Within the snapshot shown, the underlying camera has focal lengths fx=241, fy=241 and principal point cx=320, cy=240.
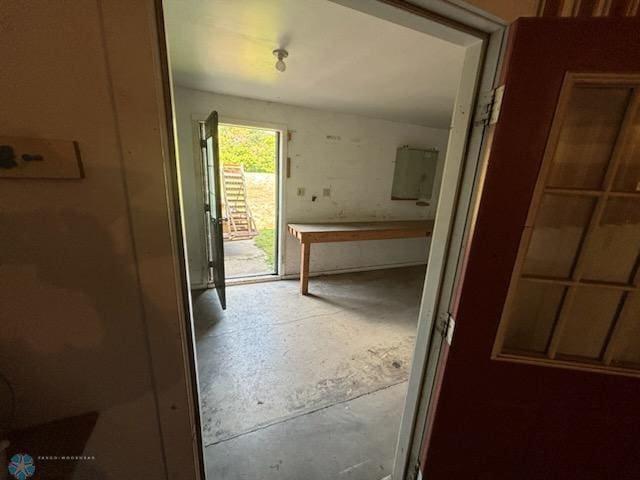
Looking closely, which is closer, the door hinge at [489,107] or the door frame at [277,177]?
the door hinge at [489,107]

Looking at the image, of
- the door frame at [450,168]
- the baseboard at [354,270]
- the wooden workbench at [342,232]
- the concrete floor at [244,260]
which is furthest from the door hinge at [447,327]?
the concrete floor at [244,260]

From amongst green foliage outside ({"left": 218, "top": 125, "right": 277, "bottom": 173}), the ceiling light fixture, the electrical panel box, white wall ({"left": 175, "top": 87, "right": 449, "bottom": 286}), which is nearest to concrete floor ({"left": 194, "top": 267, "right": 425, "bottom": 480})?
white wall ({"left": 175, "top": 87, "right": 449, "bottom": 286})

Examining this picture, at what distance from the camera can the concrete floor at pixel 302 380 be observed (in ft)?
4.64

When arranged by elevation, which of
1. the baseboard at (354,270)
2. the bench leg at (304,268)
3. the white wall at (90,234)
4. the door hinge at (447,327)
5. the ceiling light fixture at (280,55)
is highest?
the ceiling light fixture at (280,55)

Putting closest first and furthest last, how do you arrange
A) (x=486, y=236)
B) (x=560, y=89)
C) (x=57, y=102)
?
(x=57, y=102) → (x=560, y=89) → (x=486, y=236)

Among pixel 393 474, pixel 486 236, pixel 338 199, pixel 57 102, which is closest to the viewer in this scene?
pixel 57 102

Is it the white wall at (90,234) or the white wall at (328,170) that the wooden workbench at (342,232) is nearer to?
the white wall at (328,170)

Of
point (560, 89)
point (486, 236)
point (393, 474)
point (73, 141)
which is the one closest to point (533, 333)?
point (486, 236)

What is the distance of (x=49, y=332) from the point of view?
1.97 feet

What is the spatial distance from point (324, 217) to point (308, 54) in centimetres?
221

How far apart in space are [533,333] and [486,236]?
1.75ft

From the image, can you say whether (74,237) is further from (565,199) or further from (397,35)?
(397,35)

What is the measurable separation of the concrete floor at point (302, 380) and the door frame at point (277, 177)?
1.14ft

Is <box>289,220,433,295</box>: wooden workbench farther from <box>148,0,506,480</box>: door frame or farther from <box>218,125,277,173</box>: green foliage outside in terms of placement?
<box>218,125,277,173</box>: green foliage outside
